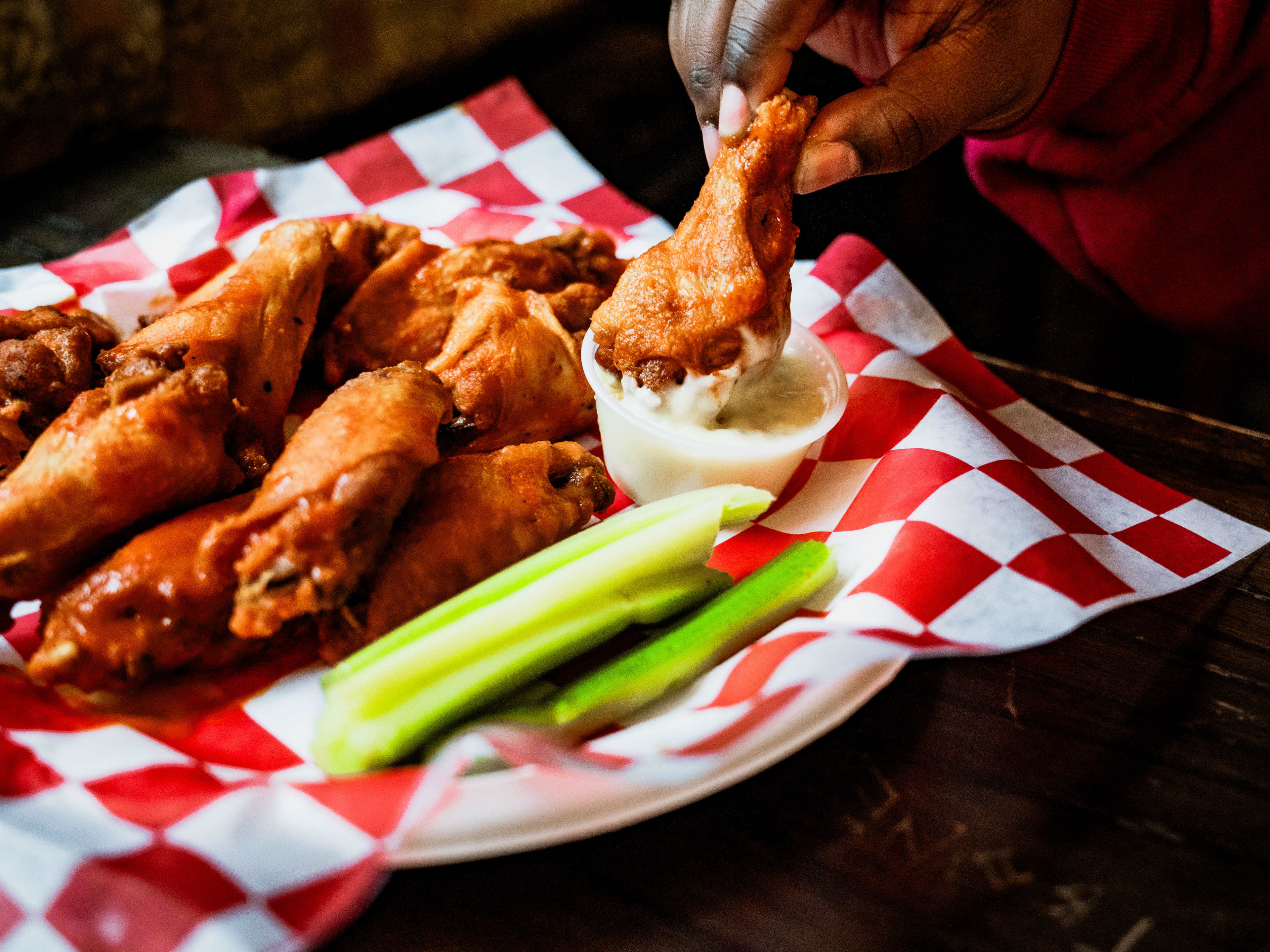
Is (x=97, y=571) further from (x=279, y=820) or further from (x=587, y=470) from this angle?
(x=587, y=470)

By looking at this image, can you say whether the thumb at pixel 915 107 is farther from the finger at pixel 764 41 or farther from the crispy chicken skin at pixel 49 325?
the crispy chicken skin at pixel 49 325

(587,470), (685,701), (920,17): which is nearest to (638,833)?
(685,701)

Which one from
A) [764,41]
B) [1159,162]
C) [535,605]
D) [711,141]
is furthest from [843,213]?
[535,605]

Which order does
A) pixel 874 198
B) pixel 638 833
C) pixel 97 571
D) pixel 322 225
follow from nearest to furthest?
pixel 638 833
pixel 97 571
pixel 322 225
pixel 874 198

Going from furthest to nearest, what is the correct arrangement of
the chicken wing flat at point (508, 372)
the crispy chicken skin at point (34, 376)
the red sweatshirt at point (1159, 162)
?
the red sweatshirt at point (1159, 162), the chicken wing flat at point (508, 372), the crispy chicken skin at point (34, 376)

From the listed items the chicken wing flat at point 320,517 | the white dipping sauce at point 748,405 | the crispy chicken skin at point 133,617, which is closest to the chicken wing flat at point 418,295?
the white dipping sauce at point 748,405

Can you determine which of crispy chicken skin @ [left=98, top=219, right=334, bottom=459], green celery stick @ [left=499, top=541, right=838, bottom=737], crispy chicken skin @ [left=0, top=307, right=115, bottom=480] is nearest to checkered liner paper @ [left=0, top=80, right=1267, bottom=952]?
green celery stick @ [left=499, top=541, right=838, bottom=737]

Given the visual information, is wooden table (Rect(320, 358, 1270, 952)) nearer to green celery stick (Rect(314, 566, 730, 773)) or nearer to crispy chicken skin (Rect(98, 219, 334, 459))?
green celery stick (Rect(314, 566, 730, 773))
